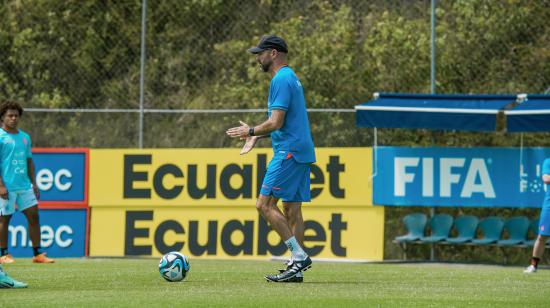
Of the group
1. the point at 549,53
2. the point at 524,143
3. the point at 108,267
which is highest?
the point at 549,53

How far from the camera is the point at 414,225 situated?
18812 mm

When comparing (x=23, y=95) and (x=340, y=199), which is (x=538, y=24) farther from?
(x=23, y=95)

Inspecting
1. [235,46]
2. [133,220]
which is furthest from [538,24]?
[133,220]

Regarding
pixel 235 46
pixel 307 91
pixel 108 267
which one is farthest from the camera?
pixel 235 46

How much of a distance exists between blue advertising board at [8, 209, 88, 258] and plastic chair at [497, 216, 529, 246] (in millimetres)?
6739

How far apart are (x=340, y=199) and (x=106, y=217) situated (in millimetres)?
3876

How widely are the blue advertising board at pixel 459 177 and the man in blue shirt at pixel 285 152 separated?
690 cm

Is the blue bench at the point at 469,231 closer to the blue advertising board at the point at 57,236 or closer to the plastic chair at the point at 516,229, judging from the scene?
the plastic chair at the point at 516,229

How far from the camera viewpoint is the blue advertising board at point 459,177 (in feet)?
59.1

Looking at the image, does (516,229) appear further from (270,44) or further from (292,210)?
(270,44)

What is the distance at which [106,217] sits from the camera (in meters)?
19.4

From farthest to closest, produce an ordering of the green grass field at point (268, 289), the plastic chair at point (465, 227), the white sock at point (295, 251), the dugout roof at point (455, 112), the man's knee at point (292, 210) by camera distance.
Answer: the plastic chair at point (465, 227) < the dugout roof at point (455, 112) < the man's knee at point (292, 210) < the white sock at point (295, 251) < the green grass field at point (268, 289)

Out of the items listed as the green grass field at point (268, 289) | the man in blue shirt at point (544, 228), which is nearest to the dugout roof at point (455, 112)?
the man in blue shirt at point (544, 228)

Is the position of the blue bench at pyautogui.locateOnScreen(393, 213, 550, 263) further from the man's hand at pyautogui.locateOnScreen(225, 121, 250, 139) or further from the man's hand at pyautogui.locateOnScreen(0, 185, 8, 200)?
the man's hand at pyautogui.locateOnScreen(225, 121, 250, 139)
